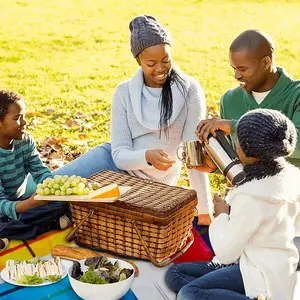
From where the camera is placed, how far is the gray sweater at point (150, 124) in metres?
3.63

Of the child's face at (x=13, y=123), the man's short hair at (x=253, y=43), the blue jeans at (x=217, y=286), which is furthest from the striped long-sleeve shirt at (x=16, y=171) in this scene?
the man's short hair at (x=253, y=43)

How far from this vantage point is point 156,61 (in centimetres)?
344

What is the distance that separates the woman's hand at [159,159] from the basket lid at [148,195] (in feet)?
0.33

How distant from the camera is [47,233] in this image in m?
3.51

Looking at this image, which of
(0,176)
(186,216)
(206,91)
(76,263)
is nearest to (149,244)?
(186,216)

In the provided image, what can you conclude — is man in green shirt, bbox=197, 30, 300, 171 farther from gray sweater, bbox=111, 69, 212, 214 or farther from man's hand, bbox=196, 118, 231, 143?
gray sweater, bbox=111, 69, 212, 214

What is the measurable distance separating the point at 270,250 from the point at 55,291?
39.6 inches

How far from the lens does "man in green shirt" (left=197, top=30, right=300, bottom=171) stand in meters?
3.12

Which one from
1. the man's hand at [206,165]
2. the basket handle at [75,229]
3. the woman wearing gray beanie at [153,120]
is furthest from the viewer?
the woman wearing gray beanie at [153,120]

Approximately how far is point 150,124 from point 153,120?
1.2 inches

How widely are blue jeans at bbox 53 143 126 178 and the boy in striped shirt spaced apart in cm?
16

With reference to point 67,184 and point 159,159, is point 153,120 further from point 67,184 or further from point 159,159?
point 67,184

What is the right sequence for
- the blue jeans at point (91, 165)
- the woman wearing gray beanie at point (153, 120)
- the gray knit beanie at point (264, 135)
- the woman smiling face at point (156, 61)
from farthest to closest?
the blue jeans at point (91, 165) < the woman wearing gray beanie at point (153, 120) < the woman smiling face at point (156, 61) < the gray knit beanie at point (264, 135)

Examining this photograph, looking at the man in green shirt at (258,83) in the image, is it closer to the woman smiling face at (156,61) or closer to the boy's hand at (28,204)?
the woman smiling face at (156,61)
